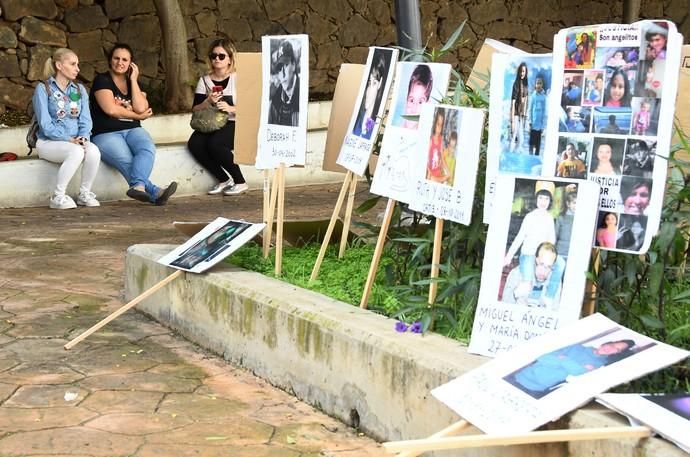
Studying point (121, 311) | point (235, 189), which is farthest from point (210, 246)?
point (235, 189)

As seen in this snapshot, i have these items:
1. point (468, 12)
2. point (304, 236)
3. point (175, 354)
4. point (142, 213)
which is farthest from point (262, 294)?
point (468, 12)

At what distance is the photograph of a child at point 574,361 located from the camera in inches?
126

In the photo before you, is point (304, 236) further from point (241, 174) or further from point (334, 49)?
point (334, 49)

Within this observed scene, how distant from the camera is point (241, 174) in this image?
33.3 feet

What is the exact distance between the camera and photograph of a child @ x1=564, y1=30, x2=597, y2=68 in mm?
3574

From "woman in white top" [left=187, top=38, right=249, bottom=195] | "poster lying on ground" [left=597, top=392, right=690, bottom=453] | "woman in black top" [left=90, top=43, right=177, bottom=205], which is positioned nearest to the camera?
"poster lying on ground" [left=597, top=392, right=690, bottom=453]

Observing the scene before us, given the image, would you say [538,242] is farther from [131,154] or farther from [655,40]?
[131,154]

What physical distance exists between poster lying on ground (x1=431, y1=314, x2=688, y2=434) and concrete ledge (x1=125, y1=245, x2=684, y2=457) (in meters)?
0.09

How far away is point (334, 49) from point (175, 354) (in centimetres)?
846

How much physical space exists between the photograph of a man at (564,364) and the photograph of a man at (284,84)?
2.28 metres

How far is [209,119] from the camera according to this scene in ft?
32.0

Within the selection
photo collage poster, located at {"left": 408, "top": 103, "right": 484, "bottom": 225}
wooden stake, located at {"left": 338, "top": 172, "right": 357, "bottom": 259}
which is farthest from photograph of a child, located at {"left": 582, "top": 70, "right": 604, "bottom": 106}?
wooden stake, located at {"left": 338, "top": 172, "right": 357, "bottom": 259}

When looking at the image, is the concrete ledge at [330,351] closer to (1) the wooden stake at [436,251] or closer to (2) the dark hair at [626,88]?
(1) the wooden stake at [436,251]

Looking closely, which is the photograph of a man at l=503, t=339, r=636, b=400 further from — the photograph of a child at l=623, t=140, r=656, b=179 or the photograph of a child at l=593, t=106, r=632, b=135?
the photograph of a child at l=593, t=106, r=632, b=135
